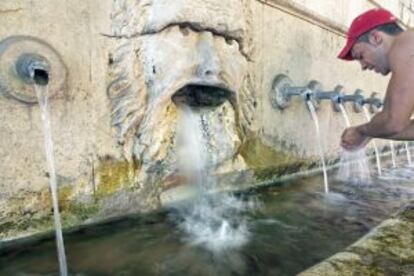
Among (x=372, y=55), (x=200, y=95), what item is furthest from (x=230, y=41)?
(x=372, y=55)

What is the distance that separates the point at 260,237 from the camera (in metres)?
2.56

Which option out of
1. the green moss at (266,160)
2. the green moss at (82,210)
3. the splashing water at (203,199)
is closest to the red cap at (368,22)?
the splashing water at (203,199)

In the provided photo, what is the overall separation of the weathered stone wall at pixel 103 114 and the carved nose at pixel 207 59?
2cm

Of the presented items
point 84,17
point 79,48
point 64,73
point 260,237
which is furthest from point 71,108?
point 260,237

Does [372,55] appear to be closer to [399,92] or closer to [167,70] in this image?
[399,92]

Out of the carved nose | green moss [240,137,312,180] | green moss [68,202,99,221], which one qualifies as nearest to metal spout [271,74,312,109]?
green moss [240,137,312,180]

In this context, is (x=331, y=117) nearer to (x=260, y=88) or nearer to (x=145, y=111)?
(x=260, y=88)

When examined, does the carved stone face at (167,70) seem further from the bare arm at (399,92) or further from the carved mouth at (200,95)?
the bare arm at (399,92)

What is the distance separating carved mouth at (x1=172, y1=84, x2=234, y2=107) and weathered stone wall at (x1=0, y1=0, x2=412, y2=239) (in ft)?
0.34

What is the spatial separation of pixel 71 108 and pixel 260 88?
1990mm

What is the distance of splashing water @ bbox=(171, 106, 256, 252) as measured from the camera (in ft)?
8.99

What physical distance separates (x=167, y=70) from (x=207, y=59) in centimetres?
33

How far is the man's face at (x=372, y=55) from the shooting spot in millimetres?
2201

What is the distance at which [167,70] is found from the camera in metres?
2.79
